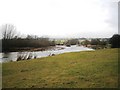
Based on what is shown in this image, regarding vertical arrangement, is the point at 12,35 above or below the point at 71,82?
above

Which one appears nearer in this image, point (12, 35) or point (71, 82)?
point (71, 82)

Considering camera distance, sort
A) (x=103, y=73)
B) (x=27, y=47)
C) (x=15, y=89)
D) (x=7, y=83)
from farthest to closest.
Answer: (x=27, y=47) → (x=103, y=73) → (x=7, y=83) → (x=15, y=89)

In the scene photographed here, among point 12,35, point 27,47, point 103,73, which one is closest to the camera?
point 103,73

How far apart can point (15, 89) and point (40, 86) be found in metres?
0.83

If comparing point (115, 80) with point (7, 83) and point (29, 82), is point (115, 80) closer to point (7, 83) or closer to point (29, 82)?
point (29, 82)

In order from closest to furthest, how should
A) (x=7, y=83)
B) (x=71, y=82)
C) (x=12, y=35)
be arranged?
(x=71, y=82) → (x=7, y=83) → (x=12, y=35)

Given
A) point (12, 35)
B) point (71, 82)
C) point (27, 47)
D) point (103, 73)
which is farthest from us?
point (12, 35)

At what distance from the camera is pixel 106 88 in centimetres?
557

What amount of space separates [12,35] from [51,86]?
998 inches

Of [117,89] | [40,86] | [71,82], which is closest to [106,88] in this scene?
[117,89]

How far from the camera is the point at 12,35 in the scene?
3008 centimetres

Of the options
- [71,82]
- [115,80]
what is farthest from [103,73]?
[71,82]

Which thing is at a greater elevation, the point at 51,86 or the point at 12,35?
the point at 12,35

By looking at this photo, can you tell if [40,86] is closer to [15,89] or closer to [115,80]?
[15,89]
